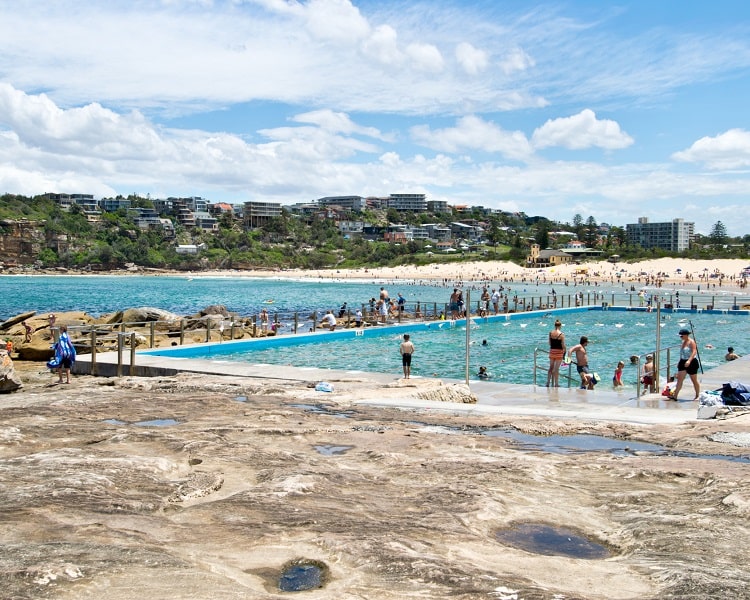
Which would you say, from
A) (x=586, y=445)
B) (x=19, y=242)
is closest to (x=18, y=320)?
(x=586, y=445)

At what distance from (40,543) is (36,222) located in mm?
199581

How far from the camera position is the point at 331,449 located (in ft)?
34.2

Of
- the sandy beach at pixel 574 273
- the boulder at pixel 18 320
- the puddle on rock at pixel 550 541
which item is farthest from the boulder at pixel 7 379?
the sandy beach at pixel 574 273

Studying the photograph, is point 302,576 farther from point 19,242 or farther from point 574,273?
point 19,242

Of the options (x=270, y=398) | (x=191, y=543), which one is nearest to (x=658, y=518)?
(x=191, y=543)

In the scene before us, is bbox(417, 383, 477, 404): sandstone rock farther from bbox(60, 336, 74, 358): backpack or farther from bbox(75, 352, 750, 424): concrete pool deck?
bbox(60, 336, 74, 358): backpack

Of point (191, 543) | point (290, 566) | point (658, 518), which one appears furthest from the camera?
point (658, 518)

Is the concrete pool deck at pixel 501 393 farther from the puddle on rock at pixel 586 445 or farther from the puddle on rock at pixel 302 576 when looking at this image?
the puddle on rock at pixel 302 576

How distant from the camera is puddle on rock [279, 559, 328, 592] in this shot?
5.78m

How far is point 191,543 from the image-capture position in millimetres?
6590

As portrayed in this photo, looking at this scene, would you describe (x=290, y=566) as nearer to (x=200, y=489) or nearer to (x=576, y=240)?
(x=200, y=489)

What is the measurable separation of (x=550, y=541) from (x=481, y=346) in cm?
2393

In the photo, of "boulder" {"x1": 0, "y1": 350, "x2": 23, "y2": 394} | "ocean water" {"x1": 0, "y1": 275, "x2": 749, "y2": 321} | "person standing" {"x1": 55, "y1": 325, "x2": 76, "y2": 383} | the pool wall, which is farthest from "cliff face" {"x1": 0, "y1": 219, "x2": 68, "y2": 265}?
"boulder" {"x1": 0, "y1": 350, "x2": 23, "y2": 394}

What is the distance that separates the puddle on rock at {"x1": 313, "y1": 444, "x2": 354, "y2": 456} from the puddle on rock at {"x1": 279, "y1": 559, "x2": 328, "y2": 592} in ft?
12.8
